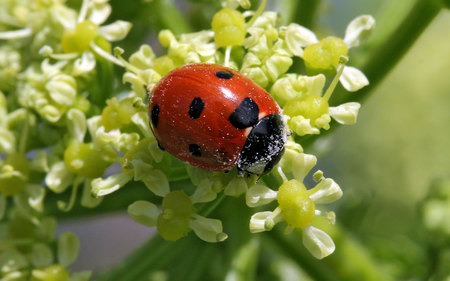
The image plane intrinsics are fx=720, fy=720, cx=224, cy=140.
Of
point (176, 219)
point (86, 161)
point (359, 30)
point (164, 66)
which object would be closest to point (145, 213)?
point (176, 219)

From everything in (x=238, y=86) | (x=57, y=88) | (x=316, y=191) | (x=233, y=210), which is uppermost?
(x=238, y=86)

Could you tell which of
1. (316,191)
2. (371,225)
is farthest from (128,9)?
(371,225)

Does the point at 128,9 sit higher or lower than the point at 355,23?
lower

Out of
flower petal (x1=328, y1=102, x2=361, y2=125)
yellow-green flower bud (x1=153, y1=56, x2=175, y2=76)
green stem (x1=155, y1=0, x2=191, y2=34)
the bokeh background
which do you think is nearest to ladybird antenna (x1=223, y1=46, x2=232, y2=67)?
yellow-green flower bud (x1=153, y1=56, x2=175, y2=76)

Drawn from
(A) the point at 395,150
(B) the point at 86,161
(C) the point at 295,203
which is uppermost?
(C) the point at 295,203

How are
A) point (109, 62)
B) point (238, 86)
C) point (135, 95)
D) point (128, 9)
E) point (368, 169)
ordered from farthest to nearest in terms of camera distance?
point (368, 169) → point (128, 9) → point (109, 62) → point (135, 95) → point (238, 86)

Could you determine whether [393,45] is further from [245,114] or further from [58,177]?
[58,177]

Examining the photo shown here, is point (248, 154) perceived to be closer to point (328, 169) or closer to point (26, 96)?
point (26, 96)
